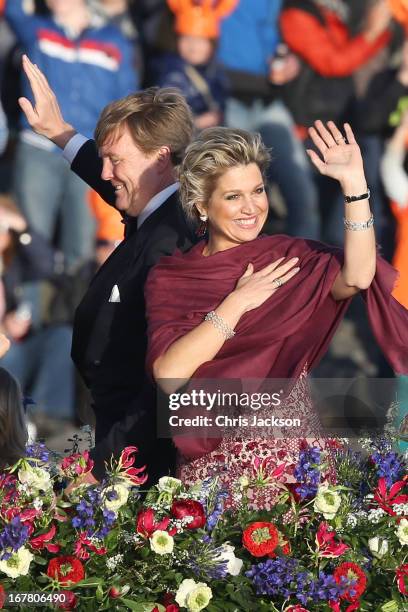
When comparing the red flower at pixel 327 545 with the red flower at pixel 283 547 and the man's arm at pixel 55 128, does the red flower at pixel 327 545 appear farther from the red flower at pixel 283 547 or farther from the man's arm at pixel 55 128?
the man's arm at pixel 55 128

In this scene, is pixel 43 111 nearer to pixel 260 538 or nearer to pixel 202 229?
Answer: pixel 202 229

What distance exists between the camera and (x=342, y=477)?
2982mm

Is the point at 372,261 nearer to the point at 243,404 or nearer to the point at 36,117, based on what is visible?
the point at 243,404

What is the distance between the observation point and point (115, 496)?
8.99ft

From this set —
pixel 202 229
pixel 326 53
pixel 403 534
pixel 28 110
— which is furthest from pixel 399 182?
pixel 403 534

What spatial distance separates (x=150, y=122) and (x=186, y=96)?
2494mm

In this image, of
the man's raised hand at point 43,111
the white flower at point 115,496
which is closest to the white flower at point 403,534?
the white flower at point 115,496

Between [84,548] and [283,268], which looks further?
[283,268]

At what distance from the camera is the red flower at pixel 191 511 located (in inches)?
107

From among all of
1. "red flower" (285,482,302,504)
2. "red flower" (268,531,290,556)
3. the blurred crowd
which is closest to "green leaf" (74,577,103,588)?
"red flower" (268,531,290,556)

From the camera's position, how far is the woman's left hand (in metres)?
3.01

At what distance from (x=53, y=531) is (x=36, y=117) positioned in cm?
175

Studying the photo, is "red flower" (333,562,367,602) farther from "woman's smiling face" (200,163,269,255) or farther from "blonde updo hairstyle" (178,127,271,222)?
"blonde updo hairstyle" (178,127,271,222)

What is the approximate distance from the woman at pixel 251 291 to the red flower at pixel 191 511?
256mm
